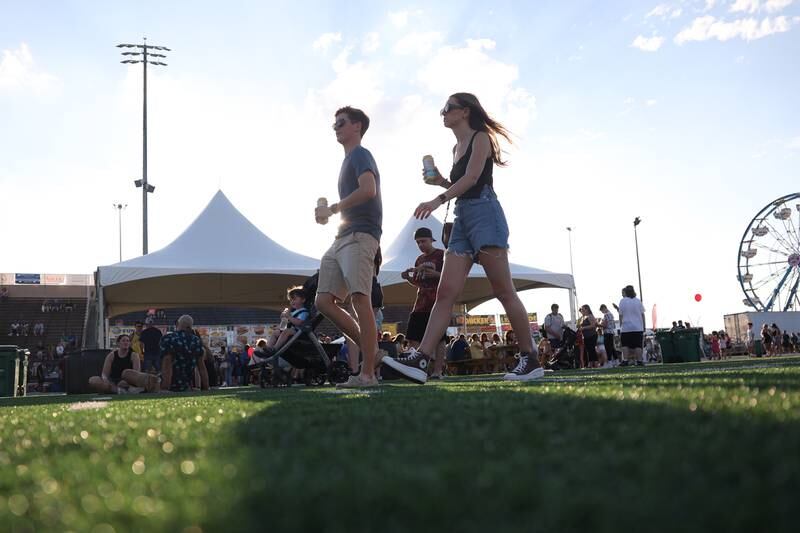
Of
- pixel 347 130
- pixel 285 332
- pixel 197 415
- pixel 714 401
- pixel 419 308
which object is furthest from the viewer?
pixel 285 332

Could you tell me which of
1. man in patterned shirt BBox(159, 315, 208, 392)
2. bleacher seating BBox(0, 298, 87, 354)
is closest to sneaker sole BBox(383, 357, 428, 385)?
man in patterned shirt BBox(159, 315, 208, 392)

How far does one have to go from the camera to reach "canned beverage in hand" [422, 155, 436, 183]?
5238 mm

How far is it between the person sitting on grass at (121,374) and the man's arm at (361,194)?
550 cm

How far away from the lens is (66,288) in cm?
3981

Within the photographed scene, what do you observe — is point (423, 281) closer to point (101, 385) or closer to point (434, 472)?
point (101, 385)

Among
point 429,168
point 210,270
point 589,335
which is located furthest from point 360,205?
point 210,270

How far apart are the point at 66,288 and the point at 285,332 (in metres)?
34.6

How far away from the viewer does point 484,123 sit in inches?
203

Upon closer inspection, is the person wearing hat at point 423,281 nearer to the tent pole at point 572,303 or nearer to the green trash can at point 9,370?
the green trash can at point 9,370

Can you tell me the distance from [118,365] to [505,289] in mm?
7006

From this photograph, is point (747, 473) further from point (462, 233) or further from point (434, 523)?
point (462, 233)

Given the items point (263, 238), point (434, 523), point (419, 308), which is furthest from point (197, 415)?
point (263, 238)

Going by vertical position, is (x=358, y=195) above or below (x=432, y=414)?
above

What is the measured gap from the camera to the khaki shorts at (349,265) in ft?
16.9
